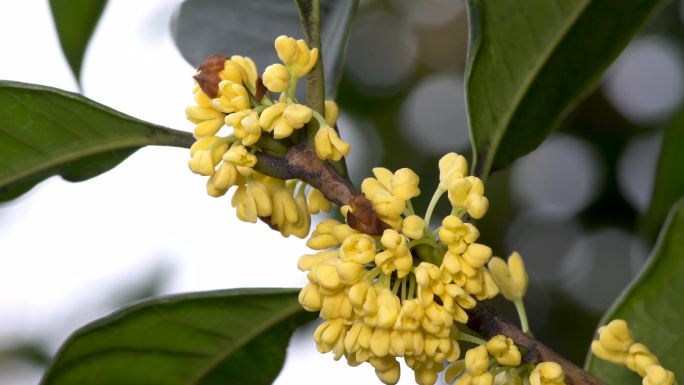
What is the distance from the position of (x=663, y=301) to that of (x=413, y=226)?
0.45 m

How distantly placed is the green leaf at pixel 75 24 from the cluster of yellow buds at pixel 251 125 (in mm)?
511

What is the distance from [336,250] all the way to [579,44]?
0.45 meters

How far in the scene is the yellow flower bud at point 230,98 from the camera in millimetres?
973

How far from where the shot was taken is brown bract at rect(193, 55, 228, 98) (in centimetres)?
99

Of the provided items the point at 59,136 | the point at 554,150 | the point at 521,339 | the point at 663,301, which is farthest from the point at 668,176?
the point at 554,150

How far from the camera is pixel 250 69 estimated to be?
1015 mm

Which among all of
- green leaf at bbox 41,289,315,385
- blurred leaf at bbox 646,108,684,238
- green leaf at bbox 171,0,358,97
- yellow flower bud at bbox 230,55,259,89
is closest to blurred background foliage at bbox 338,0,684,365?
blurred leaf at bbox 646,108,684,238

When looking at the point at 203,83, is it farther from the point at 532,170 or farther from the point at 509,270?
the point at 532,170

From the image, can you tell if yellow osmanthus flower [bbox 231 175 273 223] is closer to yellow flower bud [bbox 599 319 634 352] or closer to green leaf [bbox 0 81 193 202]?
green leaf [bbox 0 81 193 202]

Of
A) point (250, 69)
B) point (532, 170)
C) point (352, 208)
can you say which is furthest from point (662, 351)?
point (532, 170)

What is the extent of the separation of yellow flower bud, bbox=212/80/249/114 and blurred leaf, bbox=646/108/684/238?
0.88 meters

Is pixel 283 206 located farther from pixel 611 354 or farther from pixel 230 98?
pixel 611 354

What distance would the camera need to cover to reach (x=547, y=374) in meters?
0.91

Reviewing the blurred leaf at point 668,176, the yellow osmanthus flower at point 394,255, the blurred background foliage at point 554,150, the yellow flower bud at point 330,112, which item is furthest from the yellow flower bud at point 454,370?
the blurred background foliage at point 554,150
